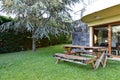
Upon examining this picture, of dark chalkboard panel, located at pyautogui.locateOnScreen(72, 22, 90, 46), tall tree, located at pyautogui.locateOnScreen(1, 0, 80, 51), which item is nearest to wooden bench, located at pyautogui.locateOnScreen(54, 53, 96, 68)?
tall tree, located at pyautogui.locateOnScreen(1, 0, 80, 51)

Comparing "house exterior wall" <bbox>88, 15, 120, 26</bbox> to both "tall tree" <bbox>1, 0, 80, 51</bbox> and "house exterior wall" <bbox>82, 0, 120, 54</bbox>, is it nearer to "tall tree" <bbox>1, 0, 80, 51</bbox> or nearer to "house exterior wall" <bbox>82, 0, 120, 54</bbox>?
"house exterior wall" <bbox>82, 0, 120, 54</bbox>

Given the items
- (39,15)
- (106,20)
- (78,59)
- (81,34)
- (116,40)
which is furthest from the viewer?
(81,34)

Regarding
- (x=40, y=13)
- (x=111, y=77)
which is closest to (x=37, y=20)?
(x=40, y=13)

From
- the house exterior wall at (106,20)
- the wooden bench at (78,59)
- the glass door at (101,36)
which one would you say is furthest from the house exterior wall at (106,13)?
the wooden bench at (78,59)

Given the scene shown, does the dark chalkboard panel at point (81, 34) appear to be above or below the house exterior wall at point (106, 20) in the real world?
below

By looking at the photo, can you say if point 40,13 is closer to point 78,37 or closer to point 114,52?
point 78,37

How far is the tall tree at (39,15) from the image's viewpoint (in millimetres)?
10672

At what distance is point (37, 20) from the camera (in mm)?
11883

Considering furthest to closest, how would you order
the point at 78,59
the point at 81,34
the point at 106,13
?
the point at 81,34 → the point at 106,13 → the point at 78,59

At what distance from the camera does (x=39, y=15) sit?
11.8 metres

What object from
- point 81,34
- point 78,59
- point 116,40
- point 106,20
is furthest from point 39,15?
point 78,59

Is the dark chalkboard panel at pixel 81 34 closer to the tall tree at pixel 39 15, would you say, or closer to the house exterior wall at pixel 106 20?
the house exterior wall at pixel 106 20

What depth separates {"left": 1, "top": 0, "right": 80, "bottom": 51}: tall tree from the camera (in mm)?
10672

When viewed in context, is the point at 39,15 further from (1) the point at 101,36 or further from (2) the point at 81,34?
(1) the point at 101,36
